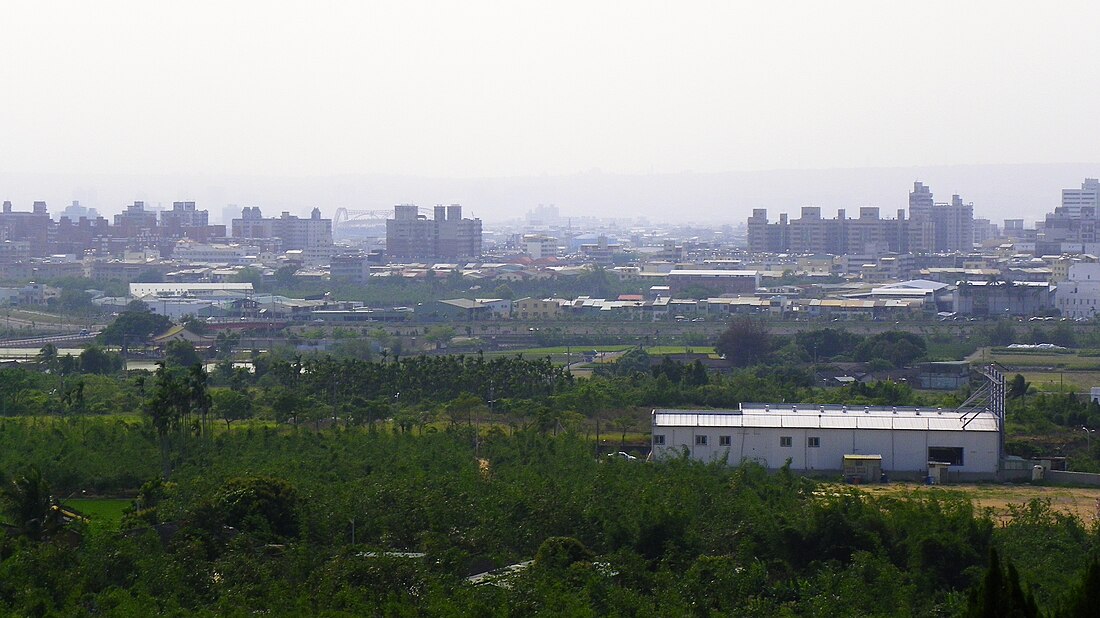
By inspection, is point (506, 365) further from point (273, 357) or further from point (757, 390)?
point (273, 357)

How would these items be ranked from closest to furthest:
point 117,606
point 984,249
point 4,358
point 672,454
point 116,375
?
point 117,606
point 672,454
point 116,375
point 4,358
point 984,249

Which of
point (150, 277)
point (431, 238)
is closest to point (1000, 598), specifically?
point (150, 277)

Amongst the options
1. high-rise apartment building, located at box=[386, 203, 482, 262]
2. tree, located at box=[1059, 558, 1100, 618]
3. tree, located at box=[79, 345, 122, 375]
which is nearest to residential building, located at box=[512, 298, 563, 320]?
tree, located at box=[79, 345, 122, 375]

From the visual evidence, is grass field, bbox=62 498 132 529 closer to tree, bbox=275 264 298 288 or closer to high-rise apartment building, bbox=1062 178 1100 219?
tree, bbox=275 264 298 288

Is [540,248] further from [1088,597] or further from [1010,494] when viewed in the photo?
[1088,597]

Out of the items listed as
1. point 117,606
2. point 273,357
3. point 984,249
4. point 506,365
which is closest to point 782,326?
point 273,357

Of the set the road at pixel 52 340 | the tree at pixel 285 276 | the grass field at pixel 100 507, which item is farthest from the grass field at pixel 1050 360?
the tree at pixel 285 276
